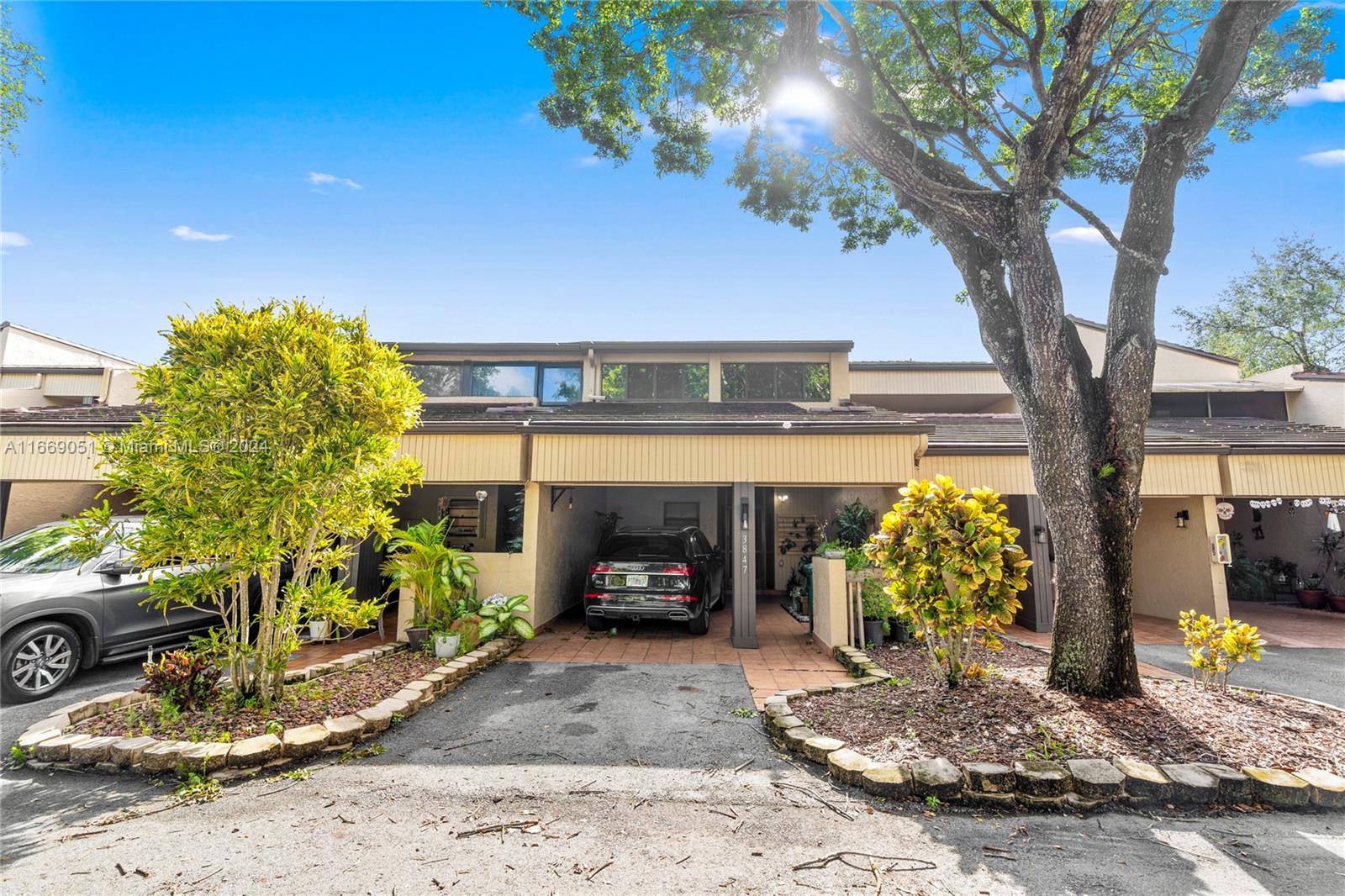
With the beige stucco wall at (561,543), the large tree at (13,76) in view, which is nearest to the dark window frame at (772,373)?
the beige stucco wall at (561,543)

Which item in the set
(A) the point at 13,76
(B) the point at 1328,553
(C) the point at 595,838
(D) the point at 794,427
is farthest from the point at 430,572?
(B) the point at 1328,553

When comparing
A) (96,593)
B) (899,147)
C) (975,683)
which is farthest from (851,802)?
(96,593)

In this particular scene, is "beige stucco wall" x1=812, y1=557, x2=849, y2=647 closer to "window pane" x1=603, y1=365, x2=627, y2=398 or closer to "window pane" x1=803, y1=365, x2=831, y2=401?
"window pane" x1=803, y1=365, x2=831, y2=401

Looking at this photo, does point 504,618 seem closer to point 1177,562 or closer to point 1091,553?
point 1091,553

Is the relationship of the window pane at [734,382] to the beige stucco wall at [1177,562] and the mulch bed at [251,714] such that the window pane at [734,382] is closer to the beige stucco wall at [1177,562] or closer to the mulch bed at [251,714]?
the beige stucco wall at [1177,562]

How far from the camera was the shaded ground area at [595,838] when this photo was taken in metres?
2.48

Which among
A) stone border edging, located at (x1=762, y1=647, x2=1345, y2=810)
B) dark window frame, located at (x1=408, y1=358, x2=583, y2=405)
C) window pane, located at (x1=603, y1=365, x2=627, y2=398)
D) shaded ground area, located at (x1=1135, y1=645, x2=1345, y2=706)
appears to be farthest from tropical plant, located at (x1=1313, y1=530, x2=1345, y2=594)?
dark window frame, located at (x1=408, y1=358, x2=583, y2=405)

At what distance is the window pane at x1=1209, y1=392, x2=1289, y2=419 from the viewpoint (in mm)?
13531

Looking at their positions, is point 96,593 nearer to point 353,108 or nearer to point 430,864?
point 430,864

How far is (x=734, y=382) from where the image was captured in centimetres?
1299

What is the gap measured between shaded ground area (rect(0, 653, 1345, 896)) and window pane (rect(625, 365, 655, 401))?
9.76m

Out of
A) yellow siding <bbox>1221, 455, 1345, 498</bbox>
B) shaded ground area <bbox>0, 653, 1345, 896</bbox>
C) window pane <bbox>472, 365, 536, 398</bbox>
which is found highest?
window pane <bbox>472, 365, 536, 398</bbox>

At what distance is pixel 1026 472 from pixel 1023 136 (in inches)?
218

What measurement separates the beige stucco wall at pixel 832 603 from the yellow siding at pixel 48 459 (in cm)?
1134
